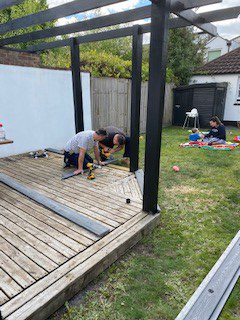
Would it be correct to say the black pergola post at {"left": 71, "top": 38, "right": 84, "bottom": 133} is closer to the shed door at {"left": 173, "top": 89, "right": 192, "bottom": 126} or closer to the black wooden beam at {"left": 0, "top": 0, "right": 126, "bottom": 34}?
the black wooden beam at {"left": 0, "top": 0, "right": 126, "bottom": 34}

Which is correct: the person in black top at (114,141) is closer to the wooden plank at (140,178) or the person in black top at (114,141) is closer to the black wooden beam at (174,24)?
the wooden plank at (140,178)

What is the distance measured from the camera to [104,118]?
7.77 m

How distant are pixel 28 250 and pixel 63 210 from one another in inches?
31.0

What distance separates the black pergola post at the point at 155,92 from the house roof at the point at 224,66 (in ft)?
36.4

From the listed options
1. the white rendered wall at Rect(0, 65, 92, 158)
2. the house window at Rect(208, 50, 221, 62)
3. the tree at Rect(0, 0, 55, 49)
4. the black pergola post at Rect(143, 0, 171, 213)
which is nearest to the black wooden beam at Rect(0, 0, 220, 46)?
the black pergola post at Rect(143, 0, 171, 213)

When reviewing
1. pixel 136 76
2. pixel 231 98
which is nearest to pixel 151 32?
pixel 136 76

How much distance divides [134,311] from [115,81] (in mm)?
7180

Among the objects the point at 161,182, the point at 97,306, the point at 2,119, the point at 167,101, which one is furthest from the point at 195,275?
the point at 167,101

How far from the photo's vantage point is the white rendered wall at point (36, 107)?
5.53 metres

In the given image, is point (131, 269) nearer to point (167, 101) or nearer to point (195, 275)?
point (195, 275)

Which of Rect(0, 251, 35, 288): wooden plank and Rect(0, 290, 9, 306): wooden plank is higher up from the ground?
Rect(0, 251, 35, 288): wooden plank

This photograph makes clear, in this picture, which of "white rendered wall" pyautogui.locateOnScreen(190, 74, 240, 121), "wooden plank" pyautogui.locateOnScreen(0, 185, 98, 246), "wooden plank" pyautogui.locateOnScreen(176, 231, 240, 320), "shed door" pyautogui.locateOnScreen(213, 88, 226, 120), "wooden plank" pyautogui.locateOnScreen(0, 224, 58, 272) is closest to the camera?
"wooden plank" pyautogui.locateOnScreen(176, 231, 240, 320)

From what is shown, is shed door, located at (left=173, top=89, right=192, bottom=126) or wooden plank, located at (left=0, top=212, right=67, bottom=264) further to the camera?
shed door, located at (left=173, top=89, right=192, bottom=126)

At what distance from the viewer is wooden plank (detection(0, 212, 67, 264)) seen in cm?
220
